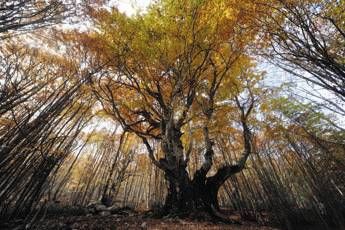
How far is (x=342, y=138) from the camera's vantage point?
8344 mm

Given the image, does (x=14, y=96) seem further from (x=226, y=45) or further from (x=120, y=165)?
(x=120, y=165)

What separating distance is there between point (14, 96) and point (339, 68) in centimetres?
707

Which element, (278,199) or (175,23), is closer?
(175,23)

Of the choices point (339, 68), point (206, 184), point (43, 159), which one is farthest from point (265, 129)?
point (43, 159)

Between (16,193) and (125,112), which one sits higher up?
(125,112)

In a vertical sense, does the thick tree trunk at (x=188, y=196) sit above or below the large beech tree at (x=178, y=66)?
below

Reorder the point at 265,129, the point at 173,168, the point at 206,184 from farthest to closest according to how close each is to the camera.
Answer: the point at 265,129
the point at 206,184
the point at 173,168

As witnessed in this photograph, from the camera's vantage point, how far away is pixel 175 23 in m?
6.75

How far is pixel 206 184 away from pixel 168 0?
16.6ft

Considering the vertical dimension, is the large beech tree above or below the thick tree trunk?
above

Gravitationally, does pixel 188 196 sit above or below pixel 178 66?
below

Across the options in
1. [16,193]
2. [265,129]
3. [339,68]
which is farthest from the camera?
[265,129]

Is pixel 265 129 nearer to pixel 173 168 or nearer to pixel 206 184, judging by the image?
pixel 206 184

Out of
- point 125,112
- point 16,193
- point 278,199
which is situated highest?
point 125,112
